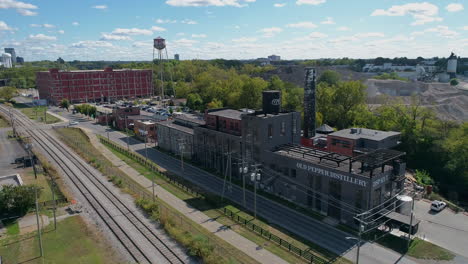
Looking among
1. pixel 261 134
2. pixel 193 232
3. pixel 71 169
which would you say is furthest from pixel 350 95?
pixel 71 169

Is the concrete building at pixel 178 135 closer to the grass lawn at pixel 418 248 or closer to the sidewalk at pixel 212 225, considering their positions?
the sidewalk at pixel 212 225

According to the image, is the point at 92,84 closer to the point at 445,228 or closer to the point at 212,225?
the point at 212,225

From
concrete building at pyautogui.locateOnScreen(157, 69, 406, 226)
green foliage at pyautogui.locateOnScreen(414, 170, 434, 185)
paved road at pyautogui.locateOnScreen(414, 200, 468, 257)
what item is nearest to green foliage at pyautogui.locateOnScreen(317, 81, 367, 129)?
concrete building at pyautogui.locateOnScreen(157, 69, 406, 226)

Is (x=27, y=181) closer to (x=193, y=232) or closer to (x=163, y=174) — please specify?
(x=163, y=174)

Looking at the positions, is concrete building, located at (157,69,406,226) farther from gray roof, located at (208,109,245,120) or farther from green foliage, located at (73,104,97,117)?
green foliage, located at (73,104,97,117)

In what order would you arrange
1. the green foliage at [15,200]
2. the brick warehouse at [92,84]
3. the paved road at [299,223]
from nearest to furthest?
the paved road at [299,223], the green foliage at [15,200], the brick warehouse at [92,84]

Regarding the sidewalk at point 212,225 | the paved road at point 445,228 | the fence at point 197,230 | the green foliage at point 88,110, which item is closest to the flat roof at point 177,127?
the sidewalk at point 212,225

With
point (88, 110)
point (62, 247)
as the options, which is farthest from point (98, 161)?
point (88, 110)
